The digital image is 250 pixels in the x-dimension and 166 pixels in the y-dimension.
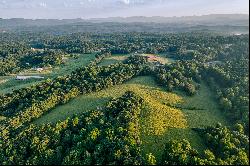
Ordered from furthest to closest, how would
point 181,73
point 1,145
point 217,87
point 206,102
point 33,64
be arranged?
1. point 33,64
2. point 181,73
3. point 217,87
4. point 206,102
5. point 1,145

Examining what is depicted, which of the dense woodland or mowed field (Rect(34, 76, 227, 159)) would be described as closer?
the dense woodland

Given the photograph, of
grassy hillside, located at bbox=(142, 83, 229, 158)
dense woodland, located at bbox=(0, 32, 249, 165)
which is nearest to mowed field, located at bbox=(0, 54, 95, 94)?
dense woodland, located at bbox=(0, 32, 249, 165)

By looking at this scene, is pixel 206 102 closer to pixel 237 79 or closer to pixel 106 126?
pixel 237 79

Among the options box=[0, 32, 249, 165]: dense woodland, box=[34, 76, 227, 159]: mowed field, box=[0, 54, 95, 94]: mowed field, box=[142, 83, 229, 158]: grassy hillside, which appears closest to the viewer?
box=[0, 32, 249, 165]: dense woodland

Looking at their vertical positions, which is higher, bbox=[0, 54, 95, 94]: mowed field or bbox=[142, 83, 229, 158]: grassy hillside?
bbox=[0, 54, 95, 94]: mowed field

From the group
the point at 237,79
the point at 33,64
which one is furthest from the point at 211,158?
the point at 33,64

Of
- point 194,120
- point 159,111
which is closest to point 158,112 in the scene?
point 159,111

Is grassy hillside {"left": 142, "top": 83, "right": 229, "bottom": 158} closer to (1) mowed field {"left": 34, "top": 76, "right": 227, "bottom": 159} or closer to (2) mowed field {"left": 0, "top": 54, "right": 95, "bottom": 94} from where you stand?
(1) mowed field {"left": 34, "top": 76, "right": 227, "bottom": 159}

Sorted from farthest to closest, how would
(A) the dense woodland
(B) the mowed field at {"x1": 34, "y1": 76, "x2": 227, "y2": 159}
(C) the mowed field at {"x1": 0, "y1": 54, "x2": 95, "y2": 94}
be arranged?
(C) the mowed field at {"x1": 0, "y1": 54, "x2": 95, "y2": 94} < (B) the mowed field at {"x1": 34, "y1": 76, "x2": 227, "y2": 159} < (A) the dense woodland
